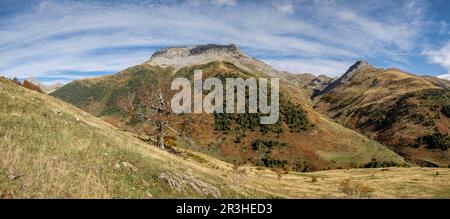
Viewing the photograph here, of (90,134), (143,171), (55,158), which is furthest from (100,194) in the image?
(90,134)

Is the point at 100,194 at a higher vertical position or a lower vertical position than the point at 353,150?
higher

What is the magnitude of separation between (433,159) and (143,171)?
194095 millimetres

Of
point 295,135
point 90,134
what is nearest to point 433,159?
point 295,135

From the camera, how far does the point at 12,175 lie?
14.5 meters

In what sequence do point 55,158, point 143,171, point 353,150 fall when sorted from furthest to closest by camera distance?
point 353,150, point 143,171, point 55,158
